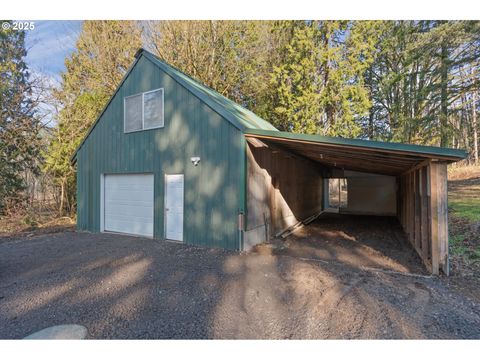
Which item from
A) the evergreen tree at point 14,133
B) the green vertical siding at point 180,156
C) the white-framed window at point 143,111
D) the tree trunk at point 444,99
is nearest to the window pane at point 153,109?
the white-framed window at point 143,111

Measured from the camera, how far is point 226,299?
360 centimetres

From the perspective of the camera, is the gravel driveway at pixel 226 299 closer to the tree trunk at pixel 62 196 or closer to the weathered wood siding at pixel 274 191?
the weathered wood siding at pixel 274 191

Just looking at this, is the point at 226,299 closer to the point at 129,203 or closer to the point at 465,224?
the point at 129,203

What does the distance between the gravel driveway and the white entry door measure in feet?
4.78

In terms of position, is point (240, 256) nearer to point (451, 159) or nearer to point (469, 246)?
point (451, 159)

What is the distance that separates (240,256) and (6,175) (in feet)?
44.5

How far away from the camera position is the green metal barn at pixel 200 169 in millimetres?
5211

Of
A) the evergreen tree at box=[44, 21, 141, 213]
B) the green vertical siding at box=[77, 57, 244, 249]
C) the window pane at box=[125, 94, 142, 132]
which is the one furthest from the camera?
the evergreen tree at box=[44, 21, 141, 213]

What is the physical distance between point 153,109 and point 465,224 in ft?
32.3

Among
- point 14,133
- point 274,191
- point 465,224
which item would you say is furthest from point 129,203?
point 465,224

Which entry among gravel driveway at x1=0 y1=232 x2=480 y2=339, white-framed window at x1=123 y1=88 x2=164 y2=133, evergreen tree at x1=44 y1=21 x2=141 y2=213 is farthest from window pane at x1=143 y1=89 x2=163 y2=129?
evergreen tree at x1=44 y1=21 x2=141 y2=213

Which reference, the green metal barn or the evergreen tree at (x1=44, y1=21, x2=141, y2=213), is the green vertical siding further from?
the evergreen tree at (x1=44, y1=21, x2=141, y2=213)

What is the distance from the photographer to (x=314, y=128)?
14930mm

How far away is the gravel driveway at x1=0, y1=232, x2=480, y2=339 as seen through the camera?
2887 millimetres
